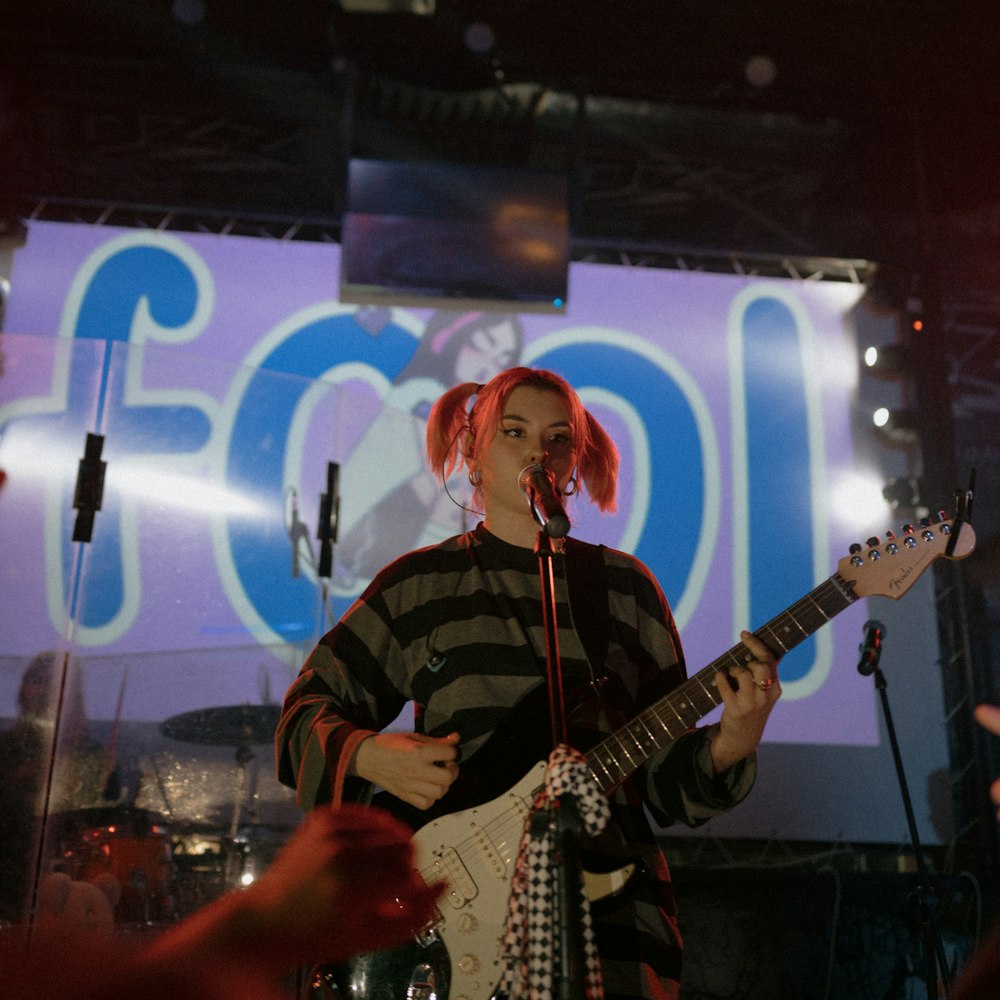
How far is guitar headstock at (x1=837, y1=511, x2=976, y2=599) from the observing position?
2.39 meters

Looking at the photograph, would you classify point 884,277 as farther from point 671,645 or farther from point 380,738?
point 380,738

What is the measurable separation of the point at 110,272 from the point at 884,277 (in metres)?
4.31

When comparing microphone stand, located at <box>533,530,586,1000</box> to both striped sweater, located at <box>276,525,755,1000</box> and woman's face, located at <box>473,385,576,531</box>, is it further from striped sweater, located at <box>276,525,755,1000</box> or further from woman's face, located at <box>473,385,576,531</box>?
woman's face, located at <box>473,385,576,531</box>

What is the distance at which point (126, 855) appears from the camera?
358 centimetres

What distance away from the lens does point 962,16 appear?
16.0 ft

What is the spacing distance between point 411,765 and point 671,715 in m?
0.58

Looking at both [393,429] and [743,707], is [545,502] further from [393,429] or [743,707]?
[393,429]

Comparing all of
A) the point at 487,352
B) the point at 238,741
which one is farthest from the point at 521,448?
the point at 487,352

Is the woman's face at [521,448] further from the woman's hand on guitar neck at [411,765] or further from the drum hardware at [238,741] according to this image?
the drum hardware at [238,741]

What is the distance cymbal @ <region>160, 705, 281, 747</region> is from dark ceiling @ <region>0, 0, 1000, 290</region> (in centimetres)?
290

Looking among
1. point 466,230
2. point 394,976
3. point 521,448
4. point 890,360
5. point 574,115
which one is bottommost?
point 394,976

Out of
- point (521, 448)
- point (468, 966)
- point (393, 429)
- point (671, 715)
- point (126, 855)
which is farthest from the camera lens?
point (393, 429)

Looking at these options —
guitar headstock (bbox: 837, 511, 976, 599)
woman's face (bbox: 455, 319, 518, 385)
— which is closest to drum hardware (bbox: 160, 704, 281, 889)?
woman's face (bbox: 455, 319, 518, 385)

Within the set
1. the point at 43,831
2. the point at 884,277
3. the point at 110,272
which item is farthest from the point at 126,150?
the point at 884,277
